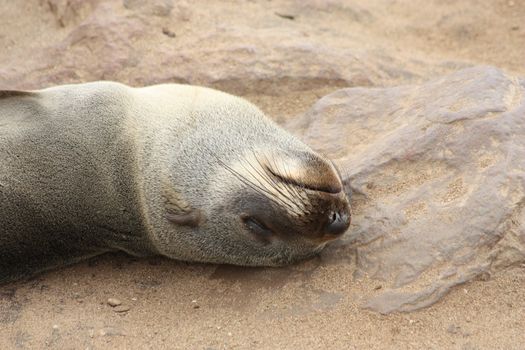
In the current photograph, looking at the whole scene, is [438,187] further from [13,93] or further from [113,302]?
[13,93]

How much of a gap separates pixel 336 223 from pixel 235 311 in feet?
2.87

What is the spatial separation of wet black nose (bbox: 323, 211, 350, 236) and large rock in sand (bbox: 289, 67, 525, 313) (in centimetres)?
37

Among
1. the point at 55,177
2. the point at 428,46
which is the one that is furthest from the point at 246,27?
the point at 55,177

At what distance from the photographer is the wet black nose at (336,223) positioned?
13.0 feet

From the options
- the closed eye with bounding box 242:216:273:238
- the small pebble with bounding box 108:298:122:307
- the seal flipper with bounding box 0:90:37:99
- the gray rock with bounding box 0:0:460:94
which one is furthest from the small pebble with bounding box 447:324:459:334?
the seal flipper with bounding box 0:90:37:99

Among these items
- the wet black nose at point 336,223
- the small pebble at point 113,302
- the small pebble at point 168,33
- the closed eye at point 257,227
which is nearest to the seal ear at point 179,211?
the closed eye at point 257,227

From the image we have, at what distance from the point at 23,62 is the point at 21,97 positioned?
6.79 feet

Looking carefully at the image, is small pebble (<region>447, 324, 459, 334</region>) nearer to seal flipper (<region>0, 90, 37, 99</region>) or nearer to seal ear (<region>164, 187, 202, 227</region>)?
seal ear (<region>164, 187, 202, 227</region>)

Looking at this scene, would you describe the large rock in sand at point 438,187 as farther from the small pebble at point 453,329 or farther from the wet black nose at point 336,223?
the wet black nose at point 336,223

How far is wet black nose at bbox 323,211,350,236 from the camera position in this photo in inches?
156

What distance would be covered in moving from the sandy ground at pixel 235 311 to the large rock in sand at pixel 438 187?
Answer: 11cm

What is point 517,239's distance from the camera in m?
4.06

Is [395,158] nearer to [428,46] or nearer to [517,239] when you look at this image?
[517,239]

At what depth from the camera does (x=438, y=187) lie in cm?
439
